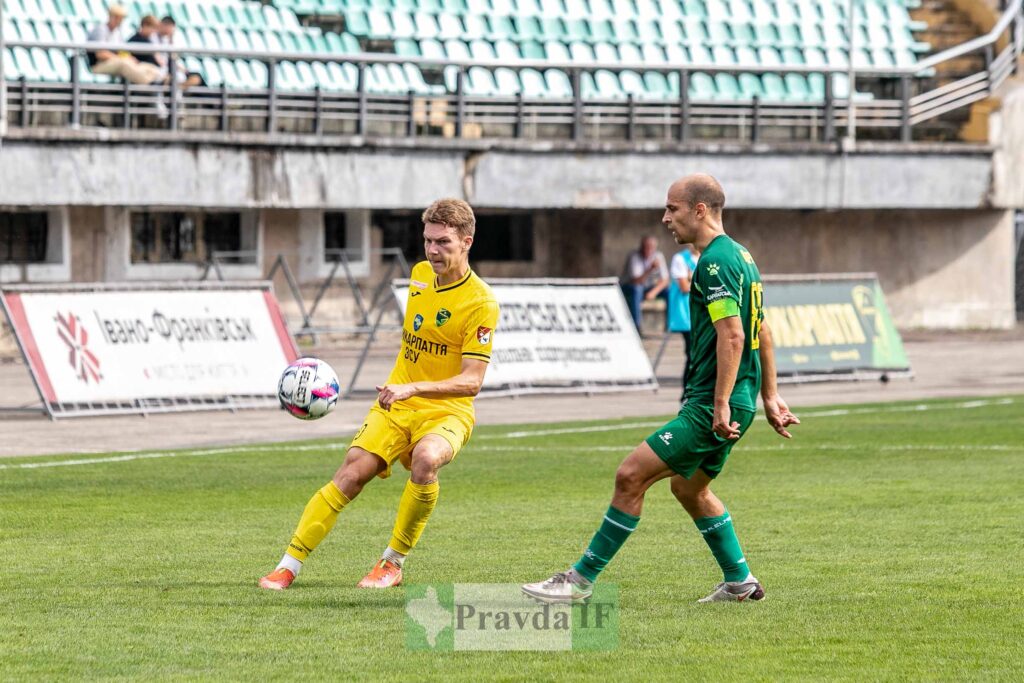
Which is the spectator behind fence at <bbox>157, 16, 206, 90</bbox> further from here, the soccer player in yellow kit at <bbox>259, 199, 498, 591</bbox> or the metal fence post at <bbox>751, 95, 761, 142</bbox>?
the soccer player in yellow kit at <bbox>259, 199, 498, 591</bbox>

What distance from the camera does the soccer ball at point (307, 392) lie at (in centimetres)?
955

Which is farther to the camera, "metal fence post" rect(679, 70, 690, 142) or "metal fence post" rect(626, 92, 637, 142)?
"metal fence post" rect(679, 70, 690, 142)

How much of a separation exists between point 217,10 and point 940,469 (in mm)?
17574

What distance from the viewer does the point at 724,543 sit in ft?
27.3

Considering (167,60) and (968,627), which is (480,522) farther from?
(167,60)

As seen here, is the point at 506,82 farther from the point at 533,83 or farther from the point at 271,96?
the point at 271,96

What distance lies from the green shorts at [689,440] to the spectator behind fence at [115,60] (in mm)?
18509

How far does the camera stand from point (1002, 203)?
32.4 m

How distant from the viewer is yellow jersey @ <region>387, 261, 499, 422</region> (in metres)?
8.66

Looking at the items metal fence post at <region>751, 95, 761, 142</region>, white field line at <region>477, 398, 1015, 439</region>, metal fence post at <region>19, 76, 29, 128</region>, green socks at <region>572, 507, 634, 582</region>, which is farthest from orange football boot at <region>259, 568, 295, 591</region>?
metal fence post at <region>751, 95, 761, 142</region>

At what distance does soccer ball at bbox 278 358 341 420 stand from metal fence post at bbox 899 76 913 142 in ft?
75.5

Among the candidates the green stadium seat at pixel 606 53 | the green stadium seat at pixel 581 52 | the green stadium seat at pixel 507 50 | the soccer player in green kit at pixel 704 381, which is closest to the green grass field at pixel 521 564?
the soccer player in green kit at pixel 704 381

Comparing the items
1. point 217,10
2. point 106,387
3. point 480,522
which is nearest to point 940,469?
point 480,522

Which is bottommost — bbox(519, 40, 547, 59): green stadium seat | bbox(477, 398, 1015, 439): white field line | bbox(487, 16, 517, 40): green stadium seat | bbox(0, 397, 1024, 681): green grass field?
bbox(477, 398, 1015, 439): white field line
